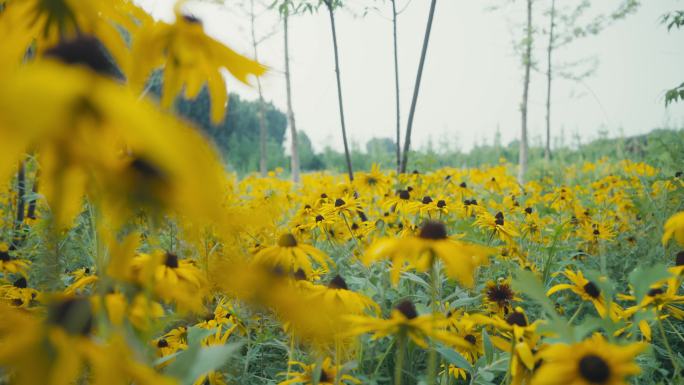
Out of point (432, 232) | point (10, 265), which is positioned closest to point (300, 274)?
point (432, 232)

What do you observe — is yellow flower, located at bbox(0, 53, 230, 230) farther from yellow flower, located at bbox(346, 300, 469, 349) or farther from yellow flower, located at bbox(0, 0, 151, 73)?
yellow flower, located at bbox(346, 300, 469, 349)

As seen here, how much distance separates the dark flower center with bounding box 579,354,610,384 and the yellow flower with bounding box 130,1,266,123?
0.62m

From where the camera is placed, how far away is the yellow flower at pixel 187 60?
0.51 meters

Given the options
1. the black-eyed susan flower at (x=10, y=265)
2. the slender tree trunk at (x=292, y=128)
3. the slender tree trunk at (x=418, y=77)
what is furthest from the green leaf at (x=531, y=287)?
the slender tree trunk at (x=292, y=128)

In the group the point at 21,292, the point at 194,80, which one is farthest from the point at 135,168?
the point at 21,292

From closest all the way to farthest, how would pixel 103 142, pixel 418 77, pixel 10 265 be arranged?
pixel 103 142 → pixel 10 265 → pixel 418 77

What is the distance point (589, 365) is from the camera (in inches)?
23.6

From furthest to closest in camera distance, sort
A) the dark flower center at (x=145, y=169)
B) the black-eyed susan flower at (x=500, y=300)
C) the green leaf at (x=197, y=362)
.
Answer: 1. the black-eyed susan flower at (x=500, y=300)
2. the green leaf at (x=197, y=362)
3. the dark flower center at (x=145, y=169)

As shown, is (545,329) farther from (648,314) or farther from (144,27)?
(144,27)

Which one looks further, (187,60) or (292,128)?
(292,128)

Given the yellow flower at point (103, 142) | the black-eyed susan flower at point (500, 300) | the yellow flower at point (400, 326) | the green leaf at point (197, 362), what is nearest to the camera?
the yellow flower at point (103, 142)

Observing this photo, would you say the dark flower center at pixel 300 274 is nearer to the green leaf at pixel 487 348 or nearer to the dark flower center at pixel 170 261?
the dark flower center at pixel 170 261

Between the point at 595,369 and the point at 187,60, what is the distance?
27.5 inches

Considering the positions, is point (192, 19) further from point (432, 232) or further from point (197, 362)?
point (432, 232)
